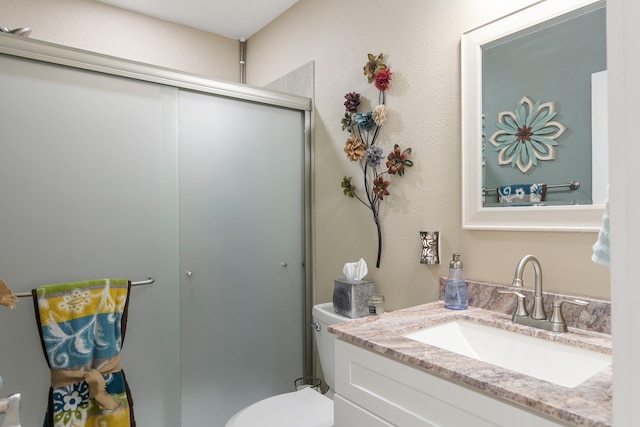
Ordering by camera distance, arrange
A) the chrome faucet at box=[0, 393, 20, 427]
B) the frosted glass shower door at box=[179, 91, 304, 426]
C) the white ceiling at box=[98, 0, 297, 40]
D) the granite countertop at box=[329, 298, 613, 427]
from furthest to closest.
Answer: the white ceiling at box=[98, 0, 297, 40] → the frosted glass shower door at box=[179, 91, 304, 426] → the chrome faucet at box=[0, 393, 20, 427] → the granite countertop at box=[329, 298, 613, 427]

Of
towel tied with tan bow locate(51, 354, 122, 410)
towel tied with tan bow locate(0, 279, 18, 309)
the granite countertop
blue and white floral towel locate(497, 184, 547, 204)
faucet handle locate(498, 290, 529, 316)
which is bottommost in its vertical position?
towel tied with tan bow locate(51, 354, 122, 410)

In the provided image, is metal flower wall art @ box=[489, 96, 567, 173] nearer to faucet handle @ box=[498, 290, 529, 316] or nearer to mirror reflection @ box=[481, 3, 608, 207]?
mirror reflection @ box=[481, 3, 608, 207]

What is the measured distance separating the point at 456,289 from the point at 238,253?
106 centimetres

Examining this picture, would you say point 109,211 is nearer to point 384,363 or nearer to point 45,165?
point 45,165

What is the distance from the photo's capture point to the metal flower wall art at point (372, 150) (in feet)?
5.38

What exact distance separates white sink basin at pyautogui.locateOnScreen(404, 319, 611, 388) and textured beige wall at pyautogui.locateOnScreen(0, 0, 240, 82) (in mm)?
2277

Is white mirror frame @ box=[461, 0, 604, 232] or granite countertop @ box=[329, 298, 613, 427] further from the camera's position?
white mirror frame @ box=[461, 0, 604, 232]

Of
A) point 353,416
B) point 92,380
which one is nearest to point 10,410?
point 92,380

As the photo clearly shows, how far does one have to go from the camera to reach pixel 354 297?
160 centimetres

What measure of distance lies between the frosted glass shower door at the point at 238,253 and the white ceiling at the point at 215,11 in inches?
28.0

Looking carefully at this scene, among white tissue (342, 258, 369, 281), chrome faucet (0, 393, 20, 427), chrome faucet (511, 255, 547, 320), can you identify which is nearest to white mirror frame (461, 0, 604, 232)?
chrome faucet (511, 255, 547, 320)

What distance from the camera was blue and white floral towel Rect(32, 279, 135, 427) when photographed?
4.68 feet

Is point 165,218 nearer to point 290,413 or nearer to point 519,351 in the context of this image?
point 290,413

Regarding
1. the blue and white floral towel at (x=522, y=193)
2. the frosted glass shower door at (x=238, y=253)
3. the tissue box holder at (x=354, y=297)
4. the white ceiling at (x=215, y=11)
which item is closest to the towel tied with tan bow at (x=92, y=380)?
the frosted glass shower door at (x=238, y=253)
